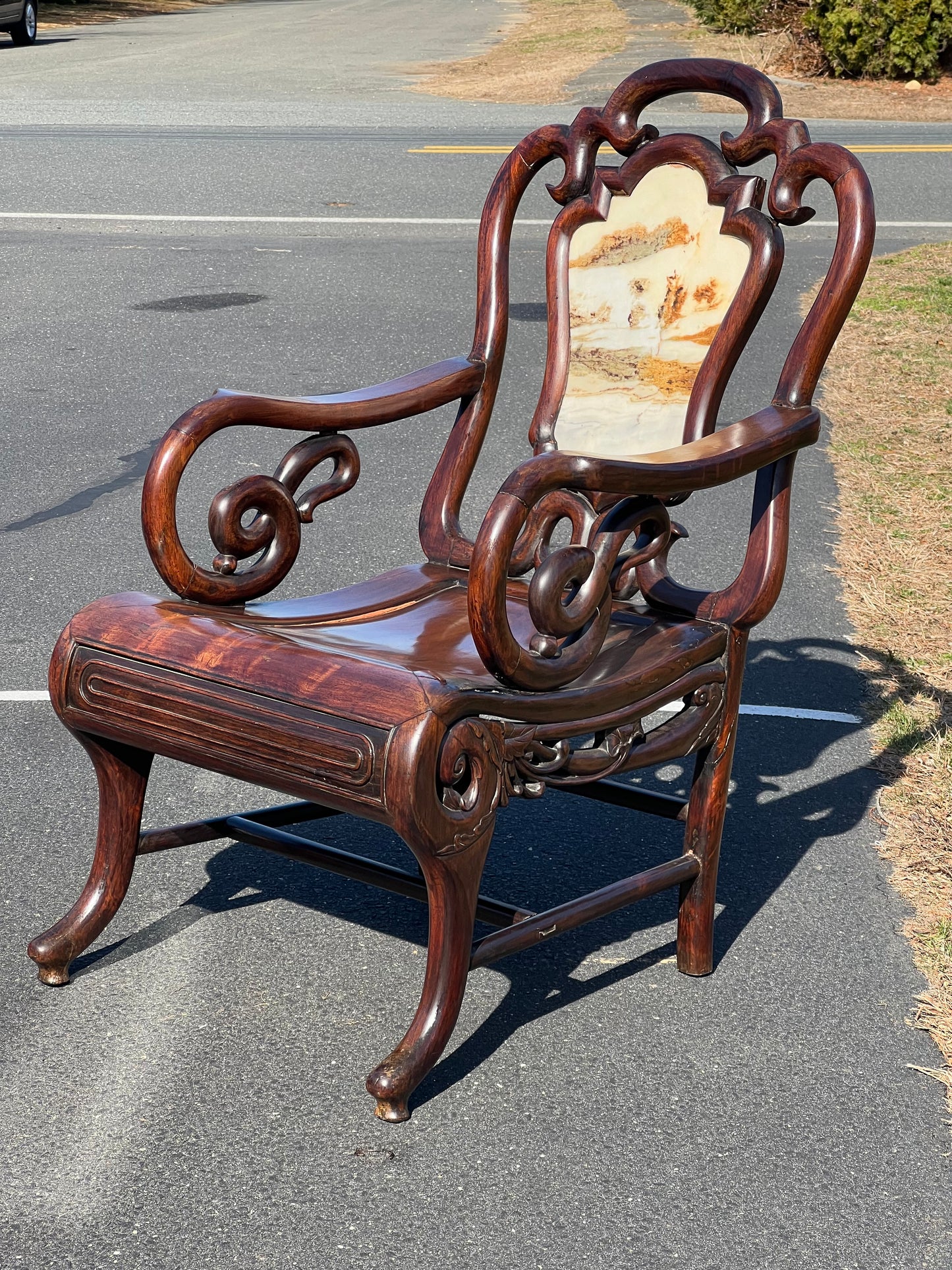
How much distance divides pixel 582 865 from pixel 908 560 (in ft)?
7.74

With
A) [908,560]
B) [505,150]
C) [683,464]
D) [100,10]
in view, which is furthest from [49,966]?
[100,10]

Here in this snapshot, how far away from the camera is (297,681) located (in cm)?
226

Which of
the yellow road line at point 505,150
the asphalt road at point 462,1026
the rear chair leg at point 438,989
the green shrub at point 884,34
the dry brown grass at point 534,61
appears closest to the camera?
the asphalt road at point 462,1026

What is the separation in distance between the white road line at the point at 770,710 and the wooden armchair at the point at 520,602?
111 cm

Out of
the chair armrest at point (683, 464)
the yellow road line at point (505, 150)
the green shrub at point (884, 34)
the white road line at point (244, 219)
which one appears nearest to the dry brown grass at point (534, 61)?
the green shrub at point (884, 34)

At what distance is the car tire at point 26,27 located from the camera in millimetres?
21375

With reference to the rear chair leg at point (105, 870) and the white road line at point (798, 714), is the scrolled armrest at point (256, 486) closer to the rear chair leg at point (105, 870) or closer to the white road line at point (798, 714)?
the rear chair leg at point (105, 870)

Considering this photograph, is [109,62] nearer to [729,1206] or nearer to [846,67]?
[846,67]

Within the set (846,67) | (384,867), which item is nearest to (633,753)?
(384,867)

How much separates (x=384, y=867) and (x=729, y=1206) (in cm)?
83

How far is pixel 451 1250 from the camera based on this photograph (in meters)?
2.11

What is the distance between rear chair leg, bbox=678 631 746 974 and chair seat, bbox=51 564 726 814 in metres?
0.08

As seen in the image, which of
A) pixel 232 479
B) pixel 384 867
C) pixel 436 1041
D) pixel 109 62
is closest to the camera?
pixel 436 1041

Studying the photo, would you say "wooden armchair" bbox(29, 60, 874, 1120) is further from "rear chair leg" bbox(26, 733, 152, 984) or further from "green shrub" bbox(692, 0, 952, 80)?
"green shrub" bbox(692, 0, 952, 80)
